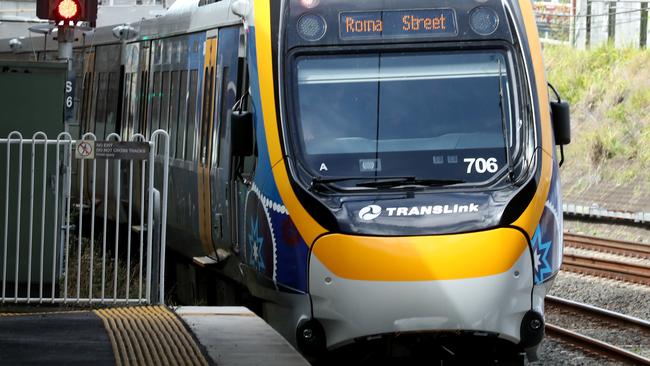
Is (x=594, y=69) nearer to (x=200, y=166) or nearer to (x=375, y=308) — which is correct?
(x=200, y=166)

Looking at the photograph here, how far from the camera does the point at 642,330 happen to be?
52.6ft

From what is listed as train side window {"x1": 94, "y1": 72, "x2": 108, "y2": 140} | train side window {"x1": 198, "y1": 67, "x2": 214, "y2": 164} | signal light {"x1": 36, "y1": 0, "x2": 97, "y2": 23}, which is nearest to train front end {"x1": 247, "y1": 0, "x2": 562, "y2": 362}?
train side window {"x1": 198, "y1": 67, "x2": 214, "y2": 164}

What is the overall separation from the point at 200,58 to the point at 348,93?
321cm

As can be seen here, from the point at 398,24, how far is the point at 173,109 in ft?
15.0

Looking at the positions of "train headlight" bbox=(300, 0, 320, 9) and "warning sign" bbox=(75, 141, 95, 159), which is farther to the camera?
"warning sign" bbox=(75, 141, 95, 159)

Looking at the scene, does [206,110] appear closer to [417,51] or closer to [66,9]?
[66,9]

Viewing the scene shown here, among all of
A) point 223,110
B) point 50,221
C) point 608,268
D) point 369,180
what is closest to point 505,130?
point 369,180

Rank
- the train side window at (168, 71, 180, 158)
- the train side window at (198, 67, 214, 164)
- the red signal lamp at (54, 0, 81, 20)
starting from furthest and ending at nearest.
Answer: the train side window at (168, 71, 180, 158)
the red signal lamp at (54, 0, 81, 20)
the train side window at (198, 67, 214, 164)

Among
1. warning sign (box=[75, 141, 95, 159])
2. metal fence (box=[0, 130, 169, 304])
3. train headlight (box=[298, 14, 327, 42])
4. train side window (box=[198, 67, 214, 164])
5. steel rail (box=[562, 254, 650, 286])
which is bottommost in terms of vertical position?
steel rail (box=[562, 254, 650, 286])

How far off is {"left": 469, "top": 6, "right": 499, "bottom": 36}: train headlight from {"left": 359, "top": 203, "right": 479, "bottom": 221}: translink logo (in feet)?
5.29

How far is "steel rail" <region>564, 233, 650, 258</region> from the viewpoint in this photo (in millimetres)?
23375

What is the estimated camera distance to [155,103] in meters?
17.0

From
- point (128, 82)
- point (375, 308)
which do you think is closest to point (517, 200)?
point (375, 308)

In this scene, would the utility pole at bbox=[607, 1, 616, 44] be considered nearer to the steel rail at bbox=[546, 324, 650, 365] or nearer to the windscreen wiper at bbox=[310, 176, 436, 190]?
the steel rail at bbox=[546, 324, 650, 365]
